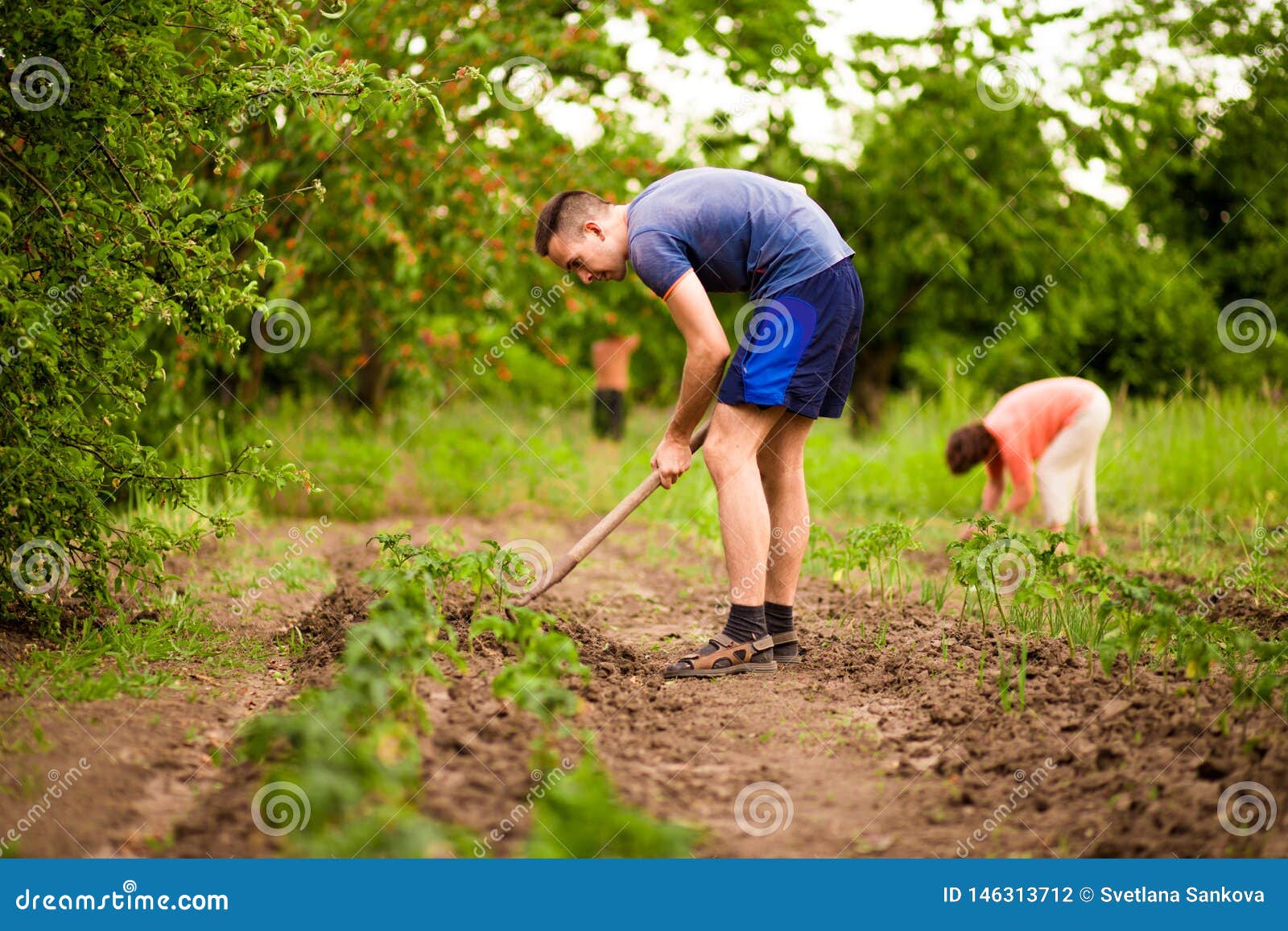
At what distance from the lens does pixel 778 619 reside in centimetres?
414

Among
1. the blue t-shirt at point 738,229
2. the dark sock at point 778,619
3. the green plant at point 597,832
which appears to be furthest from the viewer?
the dark sock at point 778,619

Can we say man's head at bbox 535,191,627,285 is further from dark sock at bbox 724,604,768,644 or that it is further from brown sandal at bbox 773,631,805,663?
brown sandal at bbox 773,631,805,663

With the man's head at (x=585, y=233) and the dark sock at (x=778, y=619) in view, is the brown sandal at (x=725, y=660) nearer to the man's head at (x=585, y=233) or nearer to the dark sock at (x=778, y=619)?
the dark sock at (x=778, y=619)

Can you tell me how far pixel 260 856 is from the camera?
2.23m

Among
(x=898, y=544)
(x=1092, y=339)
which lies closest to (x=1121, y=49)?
(x=1092, y=339)

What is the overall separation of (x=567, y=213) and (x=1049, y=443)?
13.0 feet

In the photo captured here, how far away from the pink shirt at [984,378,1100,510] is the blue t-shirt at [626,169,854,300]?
321cm

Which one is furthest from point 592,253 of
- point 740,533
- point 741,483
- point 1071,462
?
point 1071,462

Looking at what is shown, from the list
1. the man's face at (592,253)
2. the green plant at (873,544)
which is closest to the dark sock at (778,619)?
the green plant at (873,544)

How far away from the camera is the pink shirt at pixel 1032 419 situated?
21.6ft

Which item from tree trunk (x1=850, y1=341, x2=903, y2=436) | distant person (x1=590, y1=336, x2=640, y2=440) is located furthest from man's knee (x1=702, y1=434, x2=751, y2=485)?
tree trunk (x1=850, y1=341, x2=903, y2=436)

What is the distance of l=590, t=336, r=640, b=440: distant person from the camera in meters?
11.2

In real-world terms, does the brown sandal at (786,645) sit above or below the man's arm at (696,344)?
below

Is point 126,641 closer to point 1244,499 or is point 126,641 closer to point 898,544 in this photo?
point 898,544
